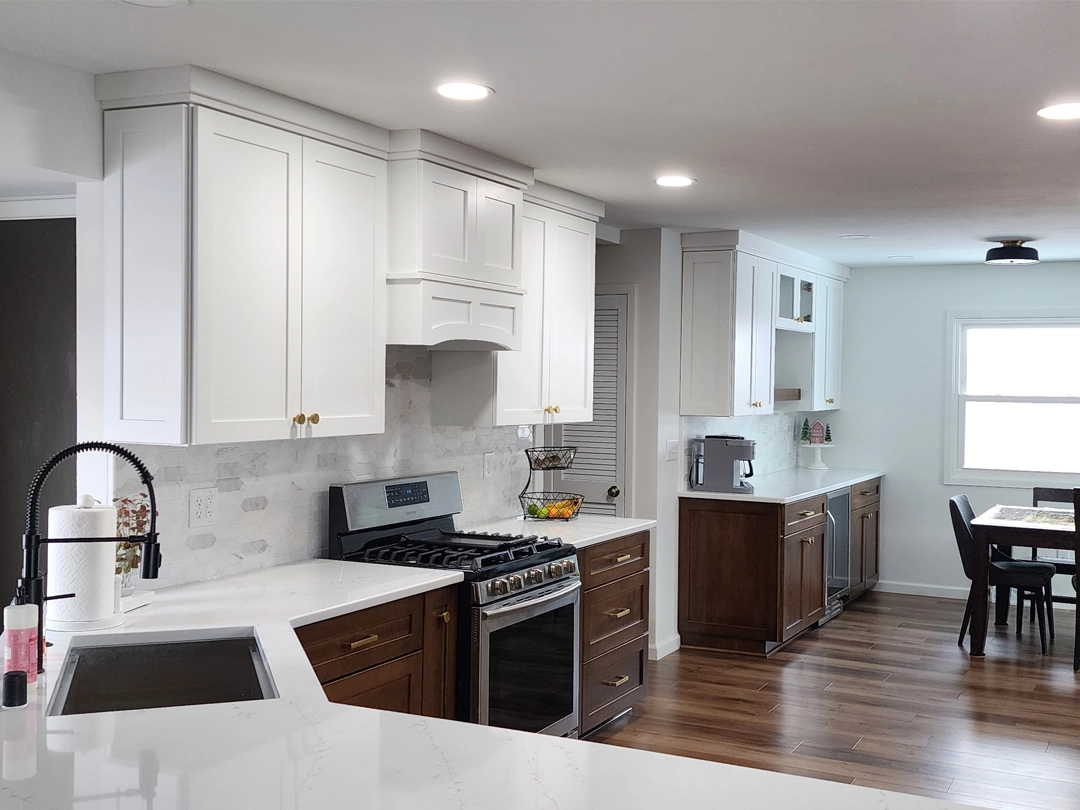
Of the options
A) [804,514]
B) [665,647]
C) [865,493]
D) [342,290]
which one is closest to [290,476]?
[342,290]

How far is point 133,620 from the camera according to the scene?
2.68 metres

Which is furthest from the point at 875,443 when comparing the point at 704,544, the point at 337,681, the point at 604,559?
the point at 337,681

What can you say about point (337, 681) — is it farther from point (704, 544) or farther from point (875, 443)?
Answer: point (875, 443)

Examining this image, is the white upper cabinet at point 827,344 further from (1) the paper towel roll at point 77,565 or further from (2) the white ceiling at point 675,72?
(1) the paper towel roll at point 77,565

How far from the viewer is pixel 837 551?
6.88 meters

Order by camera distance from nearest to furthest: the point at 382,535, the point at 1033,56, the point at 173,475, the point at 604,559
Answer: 1. the point at 1033,56
2. the point at 173,475
3. the point at 382,535
4. the point at 604,559

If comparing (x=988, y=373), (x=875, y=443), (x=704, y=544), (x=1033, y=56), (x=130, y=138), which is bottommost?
(x=704, y=544)

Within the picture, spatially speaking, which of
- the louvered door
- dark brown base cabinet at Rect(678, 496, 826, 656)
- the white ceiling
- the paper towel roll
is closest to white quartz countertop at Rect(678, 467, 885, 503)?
dark brown base cabinet at Rect(678, 496, 826, 656)

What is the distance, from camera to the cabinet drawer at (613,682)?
4262 millimetres

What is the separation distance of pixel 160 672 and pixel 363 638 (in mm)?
690

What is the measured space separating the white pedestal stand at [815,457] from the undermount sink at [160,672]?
19.1 feet

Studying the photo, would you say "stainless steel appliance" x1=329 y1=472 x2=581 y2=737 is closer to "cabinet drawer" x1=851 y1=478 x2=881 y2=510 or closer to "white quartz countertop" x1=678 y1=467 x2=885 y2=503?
"white quartz countertop" x1=678 y1=467 x2=885 y2=503

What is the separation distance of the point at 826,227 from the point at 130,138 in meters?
3.97

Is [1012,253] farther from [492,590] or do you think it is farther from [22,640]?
[22,640]
